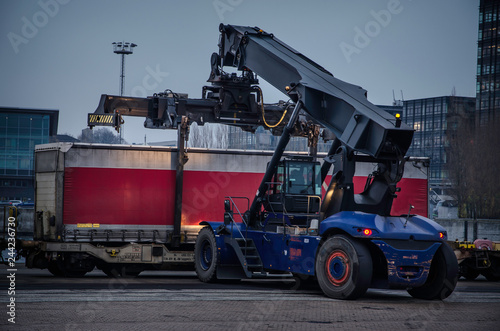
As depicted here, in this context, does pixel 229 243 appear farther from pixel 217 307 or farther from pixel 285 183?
pixel 217 307

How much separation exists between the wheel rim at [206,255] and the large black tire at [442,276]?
6.24 metres

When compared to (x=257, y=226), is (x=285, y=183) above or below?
above

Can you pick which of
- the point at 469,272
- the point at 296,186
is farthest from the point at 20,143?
the point at 296,186

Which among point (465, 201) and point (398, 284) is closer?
point (398, 284)

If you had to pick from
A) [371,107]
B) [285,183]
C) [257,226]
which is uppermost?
[371,107]

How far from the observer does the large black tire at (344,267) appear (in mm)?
14289

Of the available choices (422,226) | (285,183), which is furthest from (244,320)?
(285,183)

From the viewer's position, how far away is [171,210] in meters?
21.4

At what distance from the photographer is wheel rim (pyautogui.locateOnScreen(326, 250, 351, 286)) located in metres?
14.6

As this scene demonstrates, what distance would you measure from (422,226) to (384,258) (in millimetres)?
1143

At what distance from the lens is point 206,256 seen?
19.5 metres

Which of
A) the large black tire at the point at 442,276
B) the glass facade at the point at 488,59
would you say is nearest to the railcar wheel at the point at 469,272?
the large black tire at the point at 442,276

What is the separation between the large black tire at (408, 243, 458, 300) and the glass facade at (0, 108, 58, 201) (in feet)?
218

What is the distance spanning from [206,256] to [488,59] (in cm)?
8650
